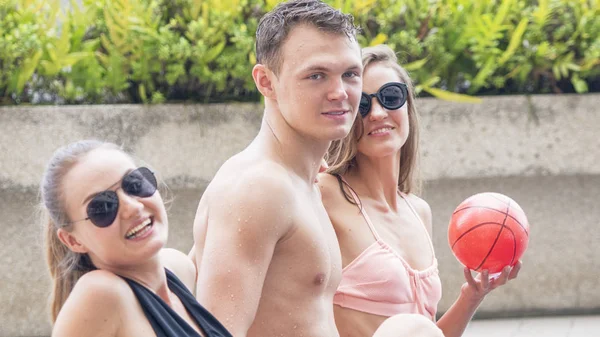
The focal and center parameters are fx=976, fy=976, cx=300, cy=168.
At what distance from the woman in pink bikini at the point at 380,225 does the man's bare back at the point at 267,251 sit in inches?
24.3

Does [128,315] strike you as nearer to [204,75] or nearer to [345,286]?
[345,286]

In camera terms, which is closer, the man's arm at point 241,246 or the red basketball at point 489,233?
the man's arm at point 241,246

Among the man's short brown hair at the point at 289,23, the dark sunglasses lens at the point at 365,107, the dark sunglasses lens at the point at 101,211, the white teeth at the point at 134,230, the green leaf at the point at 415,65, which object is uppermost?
the man's short brown hair at the point at 289,23

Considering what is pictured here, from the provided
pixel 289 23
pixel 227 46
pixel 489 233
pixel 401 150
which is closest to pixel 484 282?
pixel 489 233

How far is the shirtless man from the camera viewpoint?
2.88 metres

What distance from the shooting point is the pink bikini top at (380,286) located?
3766 mm

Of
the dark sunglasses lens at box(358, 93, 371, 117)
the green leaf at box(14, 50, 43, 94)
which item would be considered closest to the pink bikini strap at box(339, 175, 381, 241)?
the dark sunglasses lens at box(358, 93, 371, 117)

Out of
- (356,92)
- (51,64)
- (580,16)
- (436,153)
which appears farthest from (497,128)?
(356,92)

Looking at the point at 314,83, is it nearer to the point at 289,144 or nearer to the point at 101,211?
the point at 289,144

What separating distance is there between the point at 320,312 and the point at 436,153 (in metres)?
3.65

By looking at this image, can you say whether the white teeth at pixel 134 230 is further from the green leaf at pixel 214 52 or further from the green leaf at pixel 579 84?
the green leaf at pixel 579 84

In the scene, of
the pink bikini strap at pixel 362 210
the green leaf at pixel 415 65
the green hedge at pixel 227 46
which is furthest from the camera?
the green leaf at pixel 415 65

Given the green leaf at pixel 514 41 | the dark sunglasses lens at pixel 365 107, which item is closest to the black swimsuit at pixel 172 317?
the dark sunglasses lens at pixel 365 107

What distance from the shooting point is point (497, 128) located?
21.9 feet
